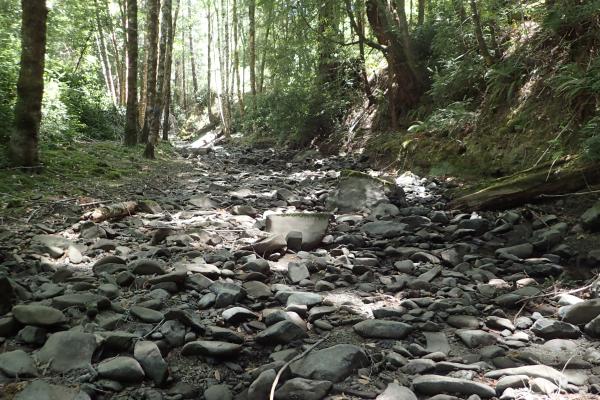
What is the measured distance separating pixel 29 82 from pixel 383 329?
20.9 feet

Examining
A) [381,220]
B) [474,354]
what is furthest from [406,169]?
[474,354]

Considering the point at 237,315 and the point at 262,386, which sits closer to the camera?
the point at 262,386

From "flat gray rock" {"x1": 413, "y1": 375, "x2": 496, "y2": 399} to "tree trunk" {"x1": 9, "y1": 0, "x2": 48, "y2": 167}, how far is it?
6562 mm

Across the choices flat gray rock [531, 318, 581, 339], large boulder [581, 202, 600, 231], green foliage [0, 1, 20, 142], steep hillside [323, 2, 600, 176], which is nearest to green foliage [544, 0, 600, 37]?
steep hillside [323, 2, 600, 176]

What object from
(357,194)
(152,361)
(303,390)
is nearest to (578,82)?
(357,194)

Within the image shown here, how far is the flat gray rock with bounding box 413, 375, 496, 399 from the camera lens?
220cm

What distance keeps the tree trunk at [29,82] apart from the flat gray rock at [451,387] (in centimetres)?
656

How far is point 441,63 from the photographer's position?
9359mm

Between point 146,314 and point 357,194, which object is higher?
point 357,194

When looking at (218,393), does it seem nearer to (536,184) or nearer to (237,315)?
(237,315)

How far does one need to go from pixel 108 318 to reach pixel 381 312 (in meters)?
1.83

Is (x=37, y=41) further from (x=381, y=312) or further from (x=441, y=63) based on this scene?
(x=441, y=63)

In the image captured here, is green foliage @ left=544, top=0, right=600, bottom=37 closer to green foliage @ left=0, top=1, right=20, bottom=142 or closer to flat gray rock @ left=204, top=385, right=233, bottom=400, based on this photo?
flat gray rock @ left=204, top=385, right=233, bottom=400

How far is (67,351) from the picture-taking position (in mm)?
2424
